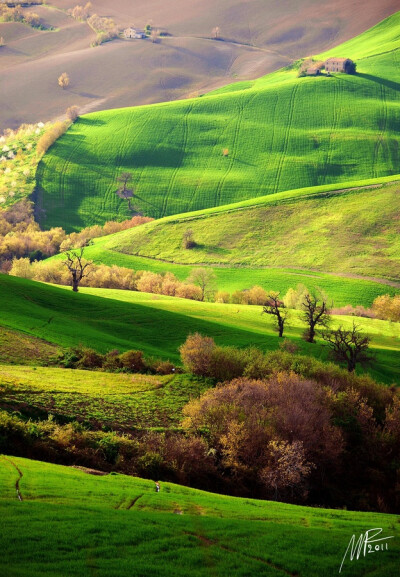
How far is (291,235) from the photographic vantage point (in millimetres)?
167250

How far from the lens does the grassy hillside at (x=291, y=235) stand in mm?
155375

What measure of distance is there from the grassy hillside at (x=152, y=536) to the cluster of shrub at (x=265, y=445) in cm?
856

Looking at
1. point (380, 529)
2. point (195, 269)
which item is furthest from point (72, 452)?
point (195, 269)

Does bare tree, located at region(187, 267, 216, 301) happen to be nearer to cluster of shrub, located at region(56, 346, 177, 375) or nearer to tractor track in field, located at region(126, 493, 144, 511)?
cluster of shrub, located at region(56, 346, 177, 375)

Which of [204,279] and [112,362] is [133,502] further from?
[204,279]

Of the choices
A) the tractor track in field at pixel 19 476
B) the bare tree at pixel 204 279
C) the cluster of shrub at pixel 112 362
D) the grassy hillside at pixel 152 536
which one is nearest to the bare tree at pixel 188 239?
the bare tree at pixel 204 279

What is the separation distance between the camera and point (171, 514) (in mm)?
22391

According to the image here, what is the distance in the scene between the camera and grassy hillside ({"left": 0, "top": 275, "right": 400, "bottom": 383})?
72312mm

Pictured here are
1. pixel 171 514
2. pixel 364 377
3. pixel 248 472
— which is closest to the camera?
pixel 171 514

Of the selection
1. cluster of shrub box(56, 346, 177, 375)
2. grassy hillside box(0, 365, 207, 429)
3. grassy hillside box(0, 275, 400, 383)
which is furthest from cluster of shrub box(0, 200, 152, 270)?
grassy hillside box(0, 365, 207, 429)

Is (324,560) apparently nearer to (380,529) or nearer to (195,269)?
(380,529)

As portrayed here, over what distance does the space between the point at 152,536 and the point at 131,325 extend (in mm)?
64776

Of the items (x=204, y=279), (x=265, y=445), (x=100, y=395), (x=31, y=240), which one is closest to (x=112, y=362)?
(x=100, y=395)

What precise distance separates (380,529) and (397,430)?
27911 millimetres
